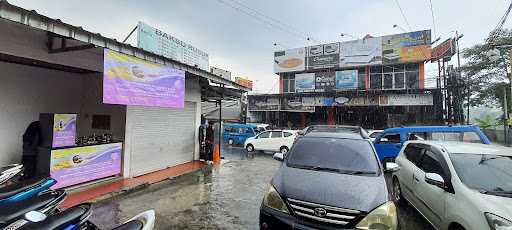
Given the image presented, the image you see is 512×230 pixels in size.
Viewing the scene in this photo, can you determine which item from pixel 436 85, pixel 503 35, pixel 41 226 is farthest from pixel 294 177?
pixel 503 35

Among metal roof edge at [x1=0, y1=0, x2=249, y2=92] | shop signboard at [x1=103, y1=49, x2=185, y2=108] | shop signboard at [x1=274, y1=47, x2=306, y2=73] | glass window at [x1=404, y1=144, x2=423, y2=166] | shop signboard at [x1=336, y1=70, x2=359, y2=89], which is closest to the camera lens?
metal roof edge at [x1=0, y1=0, x2=249, y2=92]

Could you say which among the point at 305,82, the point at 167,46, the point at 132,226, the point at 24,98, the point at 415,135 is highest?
the point at 305,82

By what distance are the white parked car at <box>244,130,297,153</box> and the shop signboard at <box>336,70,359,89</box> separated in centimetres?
1066

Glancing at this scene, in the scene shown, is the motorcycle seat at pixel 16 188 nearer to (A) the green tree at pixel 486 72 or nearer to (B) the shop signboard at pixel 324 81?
(B) the shop signboard at pixel 324 81

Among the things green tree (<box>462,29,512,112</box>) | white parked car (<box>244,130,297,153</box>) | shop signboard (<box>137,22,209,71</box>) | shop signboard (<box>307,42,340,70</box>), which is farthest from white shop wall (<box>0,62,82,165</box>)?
green tree (<box>462,29,512,112</box>)

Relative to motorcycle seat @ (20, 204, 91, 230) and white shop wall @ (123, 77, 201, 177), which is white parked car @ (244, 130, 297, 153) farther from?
motorcycle seat @ (20, 204, 91, 230)

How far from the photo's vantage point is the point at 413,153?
19.7 ft

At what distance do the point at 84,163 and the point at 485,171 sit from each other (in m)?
7.83

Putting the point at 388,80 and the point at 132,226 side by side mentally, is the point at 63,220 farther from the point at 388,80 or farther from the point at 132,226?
the point at 388,80

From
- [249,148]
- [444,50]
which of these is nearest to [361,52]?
[444,50]

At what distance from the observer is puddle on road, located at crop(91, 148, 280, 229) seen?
5.01m

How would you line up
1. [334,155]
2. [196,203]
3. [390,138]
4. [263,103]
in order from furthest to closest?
[263,103]
[390,138]
[196,203]
[334,155]

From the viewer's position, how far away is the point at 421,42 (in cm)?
2245

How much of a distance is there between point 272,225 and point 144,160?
20.4 feet
